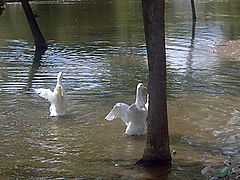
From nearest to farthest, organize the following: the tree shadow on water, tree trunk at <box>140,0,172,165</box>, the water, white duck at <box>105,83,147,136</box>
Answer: tree trunk at <box>140,0,172,165</box>, the water, white duck at <box>105,83,147,136</box>, the tree shadow on water

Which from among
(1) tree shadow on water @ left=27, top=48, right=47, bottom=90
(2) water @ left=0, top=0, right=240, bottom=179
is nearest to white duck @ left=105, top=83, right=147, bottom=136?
(2) water @ left=0, top=0, right=240, bottom=179

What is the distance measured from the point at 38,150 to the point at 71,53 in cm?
1402

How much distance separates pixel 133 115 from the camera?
39.1 feet

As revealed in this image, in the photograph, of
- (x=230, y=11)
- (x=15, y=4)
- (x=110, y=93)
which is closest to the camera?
(x=110, y=93)

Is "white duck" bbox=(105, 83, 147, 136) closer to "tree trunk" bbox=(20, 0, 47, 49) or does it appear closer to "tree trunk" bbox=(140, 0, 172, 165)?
"tree trunk" bbox=(140, 0, 172, 165)

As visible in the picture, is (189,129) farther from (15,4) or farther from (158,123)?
(15,4)

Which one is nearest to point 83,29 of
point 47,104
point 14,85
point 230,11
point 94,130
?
point 230,11

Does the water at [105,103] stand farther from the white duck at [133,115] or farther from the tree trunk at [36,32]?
the tree trunk at [36,32]

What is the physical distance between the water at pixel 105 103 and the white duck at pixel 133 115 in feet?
0.77

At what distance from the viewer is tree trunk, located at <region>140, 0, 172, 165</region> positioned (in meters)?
9.19

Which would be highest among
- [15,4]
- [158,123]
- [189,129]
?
[158,123]

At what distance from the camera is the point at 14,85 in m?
17.9

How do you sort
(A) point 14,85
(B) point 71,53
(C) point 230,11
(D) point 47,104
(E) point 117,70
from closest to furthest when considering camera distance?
(D) point 47,104, (A) point 14,85, (E) point 117,70, (B) point 71,53, (C) point 230,11

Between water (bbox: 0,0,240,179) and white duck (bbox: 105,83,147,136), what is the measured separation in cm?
23
